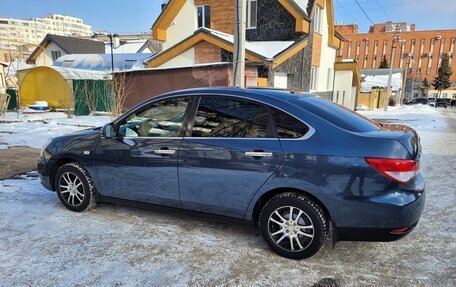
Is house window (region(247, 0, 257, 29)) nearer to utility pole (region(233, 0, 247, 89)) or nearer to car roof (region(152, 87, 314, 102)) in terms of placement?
utility pole (region(233, 0, 247, 89))

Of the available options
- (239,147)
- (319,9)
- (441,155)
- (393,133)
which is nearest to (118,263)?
(239,147)

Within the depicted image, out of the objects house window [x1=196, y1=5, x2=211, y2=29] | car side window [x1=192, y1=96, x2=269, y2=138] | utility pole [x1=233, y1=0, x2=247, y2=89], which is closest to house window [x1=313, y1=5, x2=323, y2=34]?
house window [x1=196, y1=5, x2=211, y2=29]

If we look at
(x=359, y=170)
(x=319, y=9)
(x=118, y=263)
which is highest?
(x=319, y=9)

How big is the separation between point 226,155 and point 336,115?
123 centimetres

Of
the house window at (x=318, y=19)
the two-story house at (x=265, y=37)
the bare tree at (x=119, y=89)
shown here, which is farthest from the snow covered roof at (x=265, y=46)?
the bare tree at (x=119, y=89)

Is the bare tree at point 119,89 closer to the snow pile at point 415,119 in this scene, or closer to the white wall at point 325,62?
the white wall at point 325,62

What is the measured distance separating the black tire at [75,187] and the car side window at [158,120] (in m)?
0.87

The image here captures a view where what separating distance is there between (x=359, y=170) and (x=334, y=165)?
0.71 ft

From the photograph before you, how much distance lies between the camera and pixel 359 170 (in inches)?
113

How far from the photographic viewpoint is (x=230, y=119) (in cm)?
350

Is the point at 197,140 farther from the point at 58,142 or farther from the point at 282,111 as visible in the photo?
the point at 58,142

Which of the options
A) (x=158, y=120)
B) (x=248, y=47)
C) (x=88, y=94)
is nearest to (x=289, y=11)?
(x=248, y=47)

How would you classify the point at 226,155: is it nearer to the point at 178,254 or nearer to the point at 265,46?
the point at 178,254

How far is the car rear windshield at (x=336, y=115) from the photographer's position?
3193 millimetres
